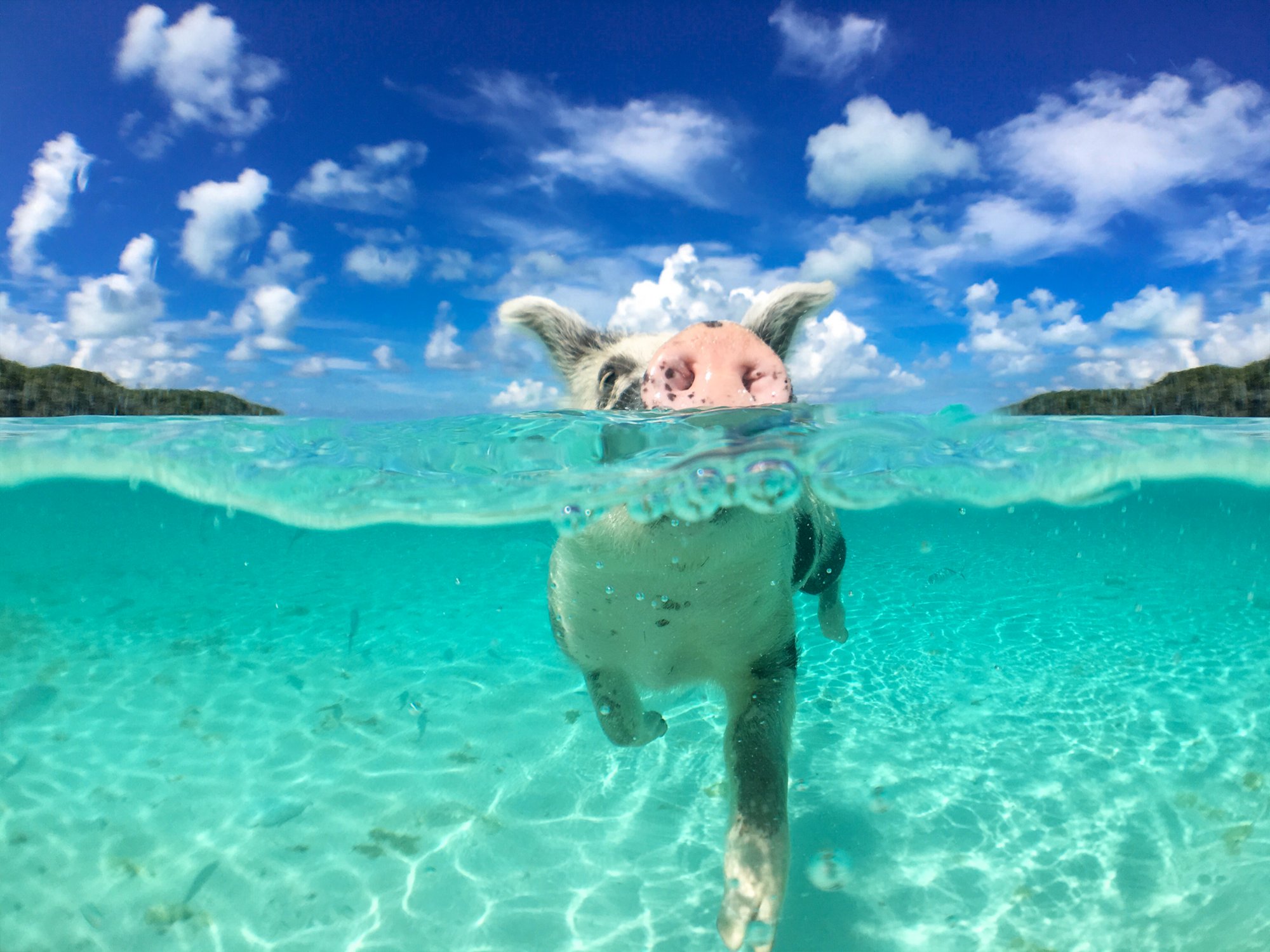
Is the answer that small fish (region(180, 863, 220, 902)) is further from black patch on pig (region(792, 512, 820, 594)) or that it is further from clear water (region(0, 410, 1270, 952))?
black patch on pig (region(792, 512, 820, 594))

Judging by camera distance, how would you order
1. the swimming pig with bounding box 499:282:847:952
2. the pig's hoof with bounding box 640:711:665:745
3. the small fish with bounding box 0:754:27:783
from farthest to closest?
the small fish with bounding box 0:754:27:783
the pig's hoof with bounding box 640:711:665:745
the swimming pig with bounding box 499:282:847:952

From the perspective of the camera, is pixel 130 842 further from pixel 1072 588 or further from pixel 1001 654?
pixel 1072 588

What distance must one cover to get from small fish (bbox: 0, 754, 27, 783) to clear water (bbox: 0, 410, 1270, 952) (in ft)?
0.20

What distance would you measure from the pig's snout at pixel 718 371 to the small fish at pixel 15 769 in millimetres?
7387

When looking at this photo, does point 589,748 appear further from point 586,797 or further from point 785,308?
point 785,308

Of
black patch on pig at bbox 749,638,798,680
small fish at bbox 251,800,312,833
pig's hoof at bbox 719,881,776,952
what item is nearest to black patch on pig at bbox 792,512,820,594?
black patch on pig at bbox 749,638,798,680

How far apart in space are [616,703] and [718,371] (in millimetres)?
2134

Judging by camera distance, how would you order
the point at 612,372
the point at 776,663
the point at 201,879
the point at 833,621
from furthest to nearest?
1. the point at 833,621
2. the point at 201,879
3. the point at 612,372
4. the point at 776,663

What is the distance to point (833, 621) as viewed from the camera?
220 inches

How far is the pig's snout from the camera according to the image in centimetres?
307

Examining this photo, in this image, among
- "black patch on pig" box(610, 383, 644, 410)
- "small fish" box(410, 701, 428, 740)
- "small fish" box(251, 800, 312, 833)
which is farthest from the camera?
"small fish" box(410, 701, 428, 740)

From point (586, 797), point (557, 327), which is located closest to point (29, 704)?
point (586, 797)

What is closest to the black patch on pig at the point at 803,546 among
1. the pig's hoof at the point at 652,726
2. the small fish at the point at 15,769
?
the pig's hoof at the point at 652,726

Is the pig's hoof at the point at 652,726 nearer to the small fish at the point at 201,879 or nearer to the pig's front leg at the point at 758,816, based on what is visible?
the pig's front leg at the point at 758,816
